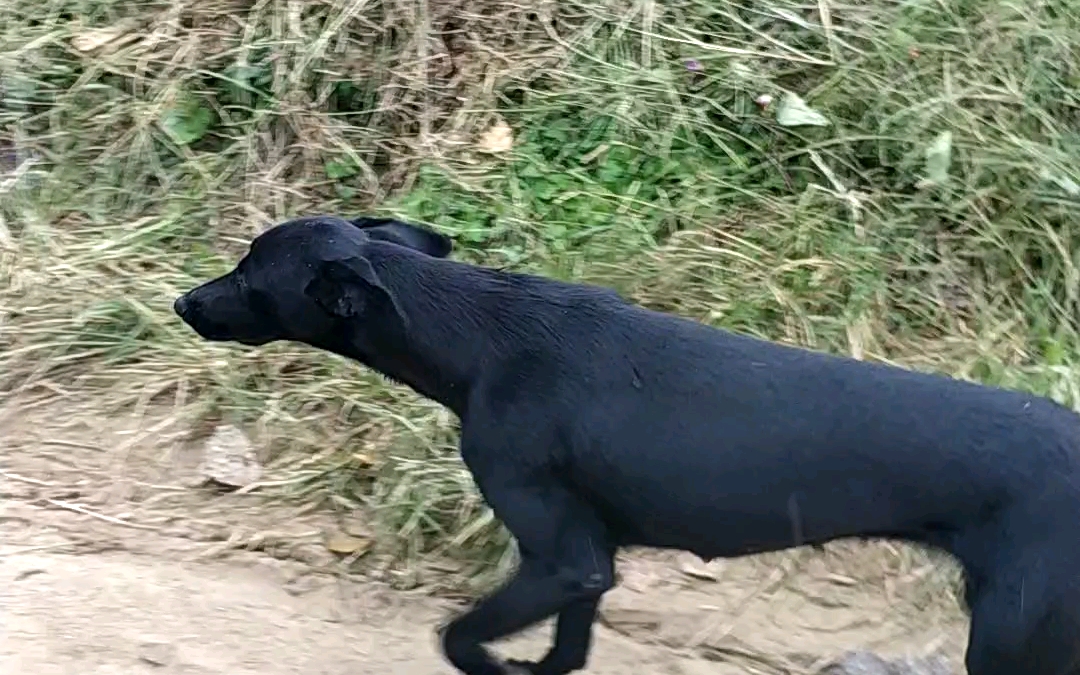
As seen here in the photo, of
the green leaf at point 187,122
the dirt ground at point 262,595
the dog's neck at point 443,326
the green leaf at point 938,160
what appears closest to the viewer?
the dog's neck at point 443,326

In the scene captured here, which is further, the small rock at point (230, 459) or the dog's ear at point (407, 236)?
the small rock at point (230, 459)

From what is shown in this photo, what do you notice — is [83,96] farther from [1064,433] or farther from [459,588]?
[1064,433]

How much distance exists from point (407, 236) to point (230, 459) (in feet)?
3.58

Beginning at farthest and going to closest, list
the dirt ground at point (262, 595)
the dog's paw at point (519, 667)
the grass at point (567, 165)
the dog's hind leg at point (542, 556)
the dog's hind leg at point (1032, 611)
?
the grass at point (567, 165) < the dirt ground at point (262, 595) < the dog's paw at point (519, 667) < the dog's hind leg at point (542, 556) < the dog's hind leg at point (1032, 611)

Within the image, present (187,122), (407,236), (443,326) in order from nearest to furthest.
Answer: (443,326), (407,236), (187,122)

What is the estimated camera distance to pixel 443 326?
318 cm

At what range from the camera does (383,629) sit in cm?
369

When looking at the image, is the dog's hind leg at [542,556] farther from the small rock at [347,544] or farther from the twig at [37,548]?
the twig at [37,548]

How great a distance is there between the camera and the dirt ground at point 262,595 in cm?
342

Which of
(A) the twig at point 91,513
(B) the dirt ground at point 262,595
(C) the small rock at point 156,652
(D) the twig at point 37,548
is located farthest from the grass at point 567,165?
(C) the small rock at point 156,652

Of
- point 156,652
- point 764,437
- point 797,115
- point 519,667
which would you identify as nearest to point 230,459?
point 156,652

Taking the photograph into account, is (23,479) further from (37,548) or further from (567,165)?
(567,165)

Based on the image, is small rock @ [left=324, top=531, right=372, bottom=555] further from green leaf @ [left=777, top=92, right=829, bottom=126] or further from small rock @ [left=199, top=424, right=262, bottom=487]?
green leaf @ [left=777, top=92, right=829, bottom=126]

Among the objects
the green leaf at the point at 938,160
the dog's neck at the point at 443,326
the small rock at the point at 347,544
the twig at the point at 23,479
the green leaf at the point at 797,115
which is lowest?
the small rock at the point at 347,544
